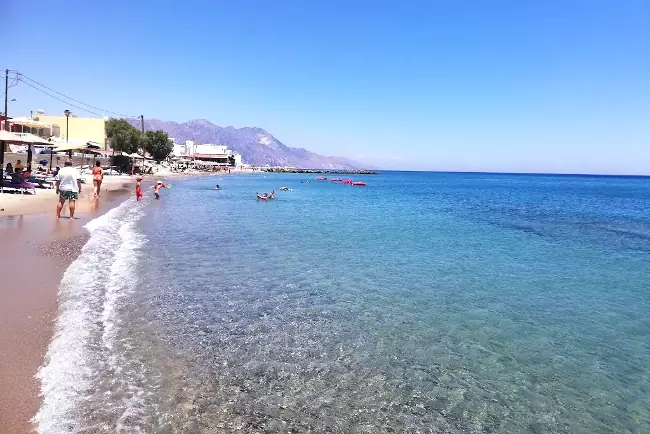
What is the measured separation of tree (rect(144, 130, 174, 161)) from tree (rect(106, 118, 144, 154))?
26.1ft

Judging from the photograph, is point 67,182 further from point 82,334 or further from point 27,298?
point 82,334

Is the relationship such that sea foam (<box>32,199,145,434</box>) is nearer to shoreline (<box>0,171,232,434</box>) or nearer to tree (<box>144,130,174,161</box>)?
shoreline (<box>0,171,232,434</box>)

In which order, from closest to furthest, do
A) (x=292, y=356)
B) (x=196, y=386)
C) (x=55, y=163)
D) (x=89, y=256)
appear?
(x=196, y=386)
(x=292, y=356)
(x=89, y=256)
(x=55, y=163)

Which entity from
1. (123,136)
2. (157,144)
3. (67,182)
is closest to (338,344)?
(67,182)

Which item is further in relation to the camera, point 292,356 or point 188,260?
point 188,260

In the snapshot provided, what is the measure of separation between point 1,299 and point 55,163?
157 feet

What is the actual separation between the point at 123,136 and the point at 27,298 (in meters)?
72.0

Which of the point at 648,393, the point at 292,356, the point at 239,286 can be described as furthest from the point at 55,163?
the point at 648,393

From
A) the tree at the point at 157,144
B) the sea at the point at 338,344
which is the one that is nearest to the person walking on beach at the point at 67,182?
the sea at the point at 338,344

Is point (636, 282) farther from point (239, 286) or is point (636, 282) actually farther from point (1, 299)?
point (1, 299)

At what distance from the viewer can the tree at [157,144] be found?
8556 cm

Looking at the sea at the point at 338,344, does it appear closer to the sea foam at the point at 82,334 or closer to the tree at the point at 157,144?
the sea foam at the point at 82,334

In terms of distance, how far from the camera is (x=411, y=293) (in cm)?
1024

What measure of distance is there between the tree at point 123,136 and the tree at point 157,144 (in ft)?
26.1
